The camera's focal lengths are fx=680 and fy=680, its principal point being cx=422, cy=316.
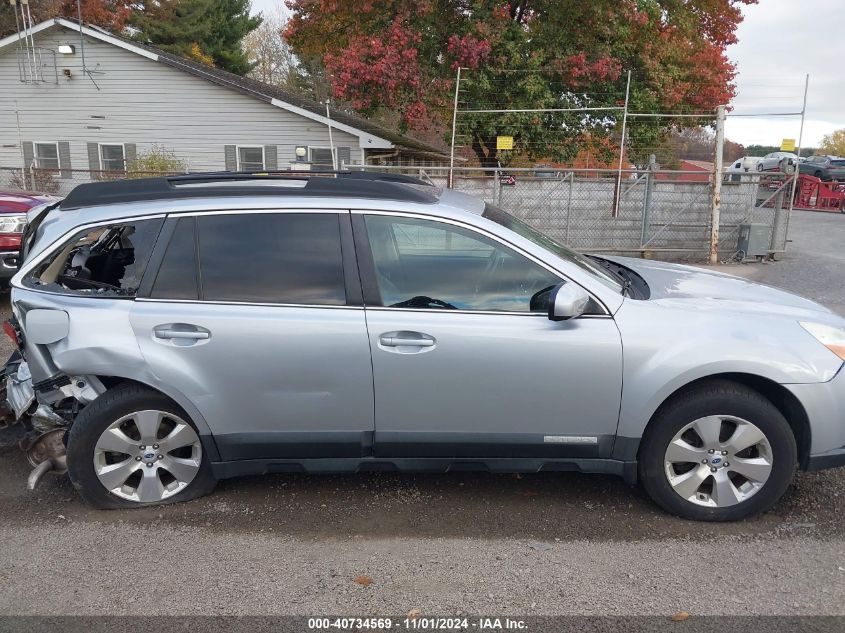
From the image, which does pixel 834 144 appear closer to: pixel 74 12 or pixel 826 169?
pixel 826 169

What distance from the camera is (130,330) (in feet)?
11.4

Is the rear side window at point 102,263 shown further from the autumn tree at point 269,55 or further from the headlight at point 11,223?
the autumn tree at point 269,55

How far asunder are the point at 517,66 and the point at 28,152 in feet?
47.9

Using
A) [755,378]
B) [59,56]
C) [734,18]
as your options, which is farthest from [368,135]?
[755,378]

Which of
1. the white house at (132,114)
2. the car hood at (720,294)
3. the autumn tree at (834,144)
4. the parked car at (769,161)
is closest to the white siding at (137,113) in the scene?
the white house at (132,114)

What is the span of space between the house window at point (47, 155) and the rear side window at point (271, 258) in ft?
65.0

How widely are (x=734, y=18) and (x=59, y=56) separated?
68.8ft

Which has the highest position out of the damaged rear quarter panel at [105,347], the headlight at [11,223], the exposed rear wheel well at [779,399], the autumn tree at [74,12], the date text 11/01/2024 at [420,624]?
the autumn tree at [74,12]

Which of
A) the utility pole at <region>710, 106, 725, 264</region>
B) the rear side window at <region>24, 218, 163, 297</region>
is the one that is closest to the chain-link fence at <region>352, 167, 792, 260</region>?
the utility pole at <region>710, 106, 725, 264</region>

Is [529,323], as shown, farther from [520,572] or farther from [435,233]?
[520,572]

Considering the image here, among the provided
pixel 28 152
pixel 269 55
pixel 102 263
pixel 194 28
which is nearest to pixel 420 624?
pixel 102 263

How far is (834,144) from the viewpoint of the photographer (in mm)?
69312

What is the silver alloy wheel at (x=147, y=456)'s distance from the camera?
11.7 feet

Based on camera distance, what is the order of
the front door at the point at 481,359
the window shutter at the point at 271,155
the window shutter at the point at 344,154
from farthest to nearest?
1. the window shutter at the point at 271,155
2. the window shutter at the point at 344,154
3. the front door at the point at 481,359
